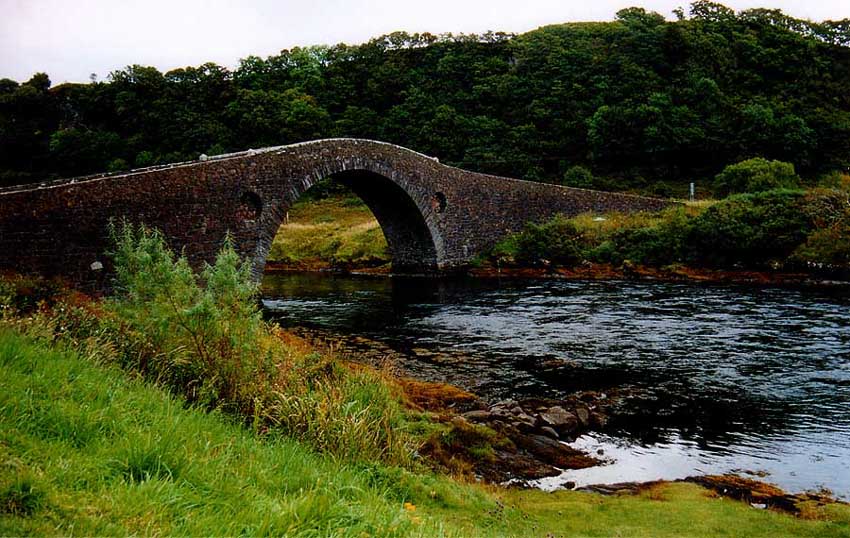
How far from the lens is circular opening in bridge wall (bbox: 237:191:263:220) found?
21391 millimetres

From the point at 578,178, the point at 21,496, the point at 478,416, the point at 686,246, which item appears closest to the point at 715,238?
the point at 686,246

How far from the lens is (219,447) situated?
569 cm

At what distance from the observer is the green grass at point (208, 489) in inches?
157

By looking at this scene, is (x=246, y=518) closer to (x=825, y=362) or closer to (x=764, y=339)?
(x=825, y=362)

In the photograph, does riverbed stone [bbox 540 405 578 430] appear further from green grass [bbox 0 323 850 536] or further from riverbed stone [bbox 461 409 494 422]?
green grass [bbox 0 323 850 536]

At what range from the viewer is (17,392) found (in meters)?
5.22

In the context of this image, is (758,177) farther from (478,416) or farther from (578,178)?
(478,416)

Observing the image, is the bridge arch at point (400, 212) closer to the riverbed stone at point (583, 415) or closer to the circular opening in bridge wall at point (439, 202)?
the circular opening in bridge wall at point (439, 202)

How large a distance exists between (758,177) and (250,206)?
29377 mm

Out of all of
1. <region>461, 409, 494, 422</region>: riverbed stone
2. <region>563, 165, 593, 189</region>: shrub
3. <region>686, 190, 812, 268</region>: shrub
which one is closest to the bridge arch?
<region>686, 190, 812, 268</region>: shrub

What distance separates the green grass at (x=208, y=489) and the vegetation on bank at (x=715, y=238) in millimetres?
22591

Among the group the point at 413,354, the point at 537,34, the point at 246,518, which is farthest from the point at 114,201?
the point at 537,34

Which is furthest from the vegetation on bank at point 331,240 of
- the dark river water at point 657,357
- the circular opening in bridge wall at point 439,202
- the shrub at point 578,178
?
the shrub at point 578,178

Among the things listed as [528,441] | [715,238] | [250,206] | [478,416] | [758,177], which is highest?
[758,177]
